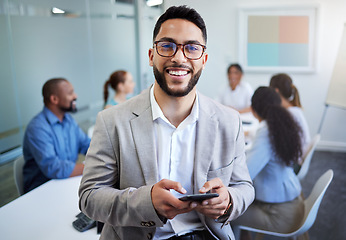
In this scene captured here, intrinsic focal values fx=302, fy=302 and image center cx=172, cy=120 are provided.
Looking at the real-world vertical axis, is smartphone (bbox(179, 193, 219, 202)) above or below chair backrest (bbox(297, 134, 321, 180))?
above

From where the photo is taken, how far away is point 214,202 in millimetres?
981

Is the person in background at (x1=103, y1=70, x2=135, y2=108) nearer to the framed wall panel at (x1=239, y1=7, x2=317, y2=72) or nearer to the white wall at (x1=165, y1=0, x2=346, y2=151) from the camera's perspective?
the white wall at (x1=165, y1=0, x2=346, y2=151)

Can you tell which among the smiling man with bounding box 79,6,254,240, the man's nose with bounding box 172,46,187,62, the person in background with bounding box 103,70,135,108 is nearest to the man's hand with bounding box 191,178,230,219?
the smiling man with bounding box 79,6,254,240

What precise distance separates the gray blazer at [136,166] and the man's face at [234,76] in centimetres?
274

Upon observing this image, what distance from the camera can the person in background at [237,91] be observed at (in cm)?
388

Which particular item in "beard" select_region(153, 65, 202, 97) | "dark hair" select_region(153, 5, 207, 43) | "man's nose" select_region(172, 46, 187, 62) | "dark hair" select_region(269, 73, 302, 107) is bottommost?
"dark hair" select_region(269, 73, 302, 107)

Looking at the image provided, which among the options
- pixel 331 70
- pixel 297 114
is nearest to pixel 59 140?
pixel 297 114

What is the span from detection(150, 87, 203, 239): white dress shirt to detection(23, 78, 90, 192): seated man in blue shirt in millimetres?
970

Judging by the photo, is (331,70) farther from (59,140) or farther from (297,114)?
(59,140)

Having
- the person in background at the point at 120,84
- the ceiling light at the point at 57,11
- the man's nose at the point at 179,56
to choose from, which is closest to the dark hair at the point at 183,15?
the man's nose at the point at 179,56

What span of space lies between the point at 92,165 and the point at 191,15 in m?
0.67

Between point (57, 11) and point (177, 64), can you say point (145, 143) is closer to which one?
point (177, 64)

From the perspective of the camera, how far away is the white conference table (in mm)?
1387

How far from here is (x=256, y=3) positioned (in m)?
4.29
